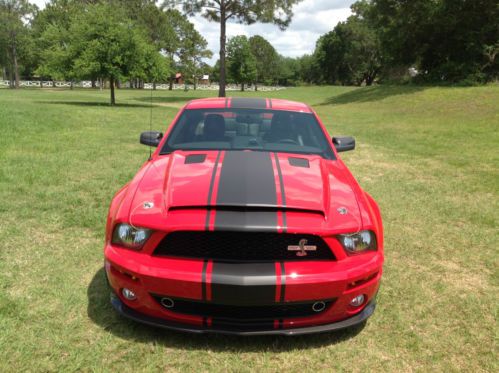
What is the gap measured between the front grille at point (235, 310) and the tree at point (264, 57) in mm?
88573

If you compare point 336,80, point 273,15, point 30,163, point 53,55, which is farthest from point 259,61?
point 30,163

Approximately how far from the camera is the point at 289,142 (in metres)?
3.63

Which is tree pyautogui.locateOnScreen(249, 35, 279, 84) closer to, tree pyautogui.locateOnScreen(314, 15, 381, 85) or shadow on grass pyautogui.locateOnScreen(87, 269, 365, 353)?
tree pyautogui.locateOnScreen(314, 15, 381, 85)

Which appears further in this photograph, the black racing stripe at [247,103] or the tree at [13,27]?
the tree at [13,27]

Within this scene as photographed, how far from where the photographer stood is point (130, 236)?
2402 millimetres

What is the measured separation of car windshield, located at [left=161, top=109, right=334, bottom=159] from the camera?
3523mm

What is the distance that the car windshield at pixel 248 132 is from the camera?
11.6 ft

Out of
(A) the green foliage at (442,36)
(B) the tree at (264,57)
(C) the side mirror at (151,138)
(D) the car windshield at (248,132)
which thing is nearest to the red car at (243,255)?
(D) the car windshield at (248,132)

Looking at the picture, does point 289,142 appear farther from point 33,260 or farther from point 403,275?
point 33,260

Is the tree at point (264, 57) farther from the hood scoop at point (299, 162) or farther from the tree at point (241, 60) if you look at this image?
the hood scoop at point (299, 162)

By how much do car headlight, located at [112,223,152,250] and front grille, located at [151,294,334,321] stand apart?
33 centimetres

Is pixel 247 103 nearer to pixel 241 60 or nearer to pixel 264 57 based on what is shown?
pixel 241 60

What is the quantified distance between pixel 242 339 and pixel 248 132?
1.95 meters

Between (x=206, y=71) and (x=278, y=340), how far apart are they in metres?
71.3
